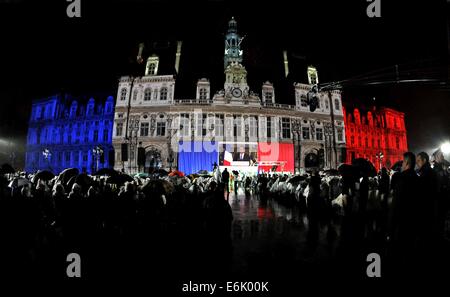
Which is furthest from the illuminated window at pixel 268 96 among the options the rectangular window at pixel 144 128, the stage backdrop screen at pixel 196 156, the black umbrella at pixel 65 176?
the black umbrella at pixel 65 176

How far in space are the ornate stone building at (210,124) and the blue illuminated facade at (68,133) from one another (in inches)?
223

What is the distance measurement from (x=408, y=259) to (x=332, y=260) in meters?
Answer: 1.18

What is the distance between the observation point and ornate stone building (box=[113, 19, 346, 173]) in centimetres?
3178

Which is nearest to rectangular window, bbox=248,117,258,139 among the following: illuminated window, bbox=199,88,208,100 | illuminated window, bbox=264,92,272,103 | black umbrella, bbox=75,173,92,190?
illuminated window, bbox=264,92,272,103

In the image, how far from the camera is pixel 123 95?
112ft

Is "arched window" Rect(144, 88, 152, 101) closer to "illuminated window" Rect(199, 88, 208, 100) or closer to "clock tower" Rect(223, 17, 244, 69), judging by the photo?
"illuminated window" Rect(199, 88, 208, 100)

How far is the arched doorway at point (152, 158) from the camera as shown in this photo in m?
31.9

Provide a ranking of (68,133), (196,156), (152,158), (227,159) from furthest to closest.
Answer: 1. (68,133)
2. (152,158)
3. (196,156)
4. (227,159)

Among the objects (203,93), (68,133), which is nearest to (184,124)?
(203,93)

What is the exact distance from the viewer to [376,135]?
44375 millimetres

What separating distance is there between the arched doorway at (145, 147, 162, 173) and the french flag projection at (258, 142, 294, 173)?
1387 cm

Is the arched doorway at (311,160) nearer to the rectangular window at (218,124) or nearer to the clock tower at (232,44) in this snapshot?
the rectangular window at (218,124)

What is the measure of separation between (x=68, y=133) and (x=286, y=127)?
119 feet

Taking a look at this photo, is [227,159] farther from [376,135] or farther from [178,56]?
[376,135]
